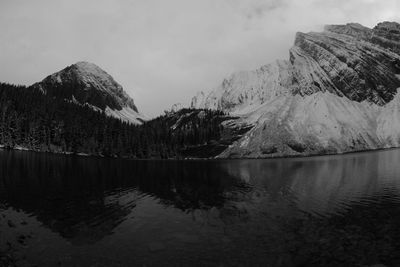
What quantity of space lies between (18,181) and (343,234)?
79.7 meters

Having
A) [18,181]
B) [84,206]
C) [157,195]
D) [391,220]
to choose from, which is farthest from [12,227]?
[391,220]

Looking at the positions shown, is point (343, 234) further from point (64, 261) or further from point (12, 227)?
point (12, 227)

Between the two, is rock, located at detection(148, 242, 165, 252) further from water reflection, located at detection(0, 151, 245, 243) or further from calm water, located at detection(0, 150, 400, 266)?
water reflection, located at detection(0, 151, 245, 243)

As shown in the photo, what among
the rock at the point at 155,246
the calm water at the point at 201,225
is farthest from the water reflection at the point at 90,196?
the rock at the point at 155,246

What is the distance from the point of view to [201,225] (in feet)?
170

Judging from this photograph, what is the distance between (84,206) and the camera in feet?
209

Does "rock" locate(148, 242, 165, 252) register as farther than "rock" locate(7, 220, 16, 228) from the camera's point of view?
No

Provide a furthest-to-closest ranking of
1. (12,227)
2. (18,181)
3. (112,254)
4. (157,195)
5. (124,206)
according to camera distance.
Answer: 1. (18,181)
2. (157,195)
3. (124,206)
4. (12,227)
5. (112,254)

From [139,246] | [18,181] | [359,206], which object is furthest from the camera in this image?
[18,181]

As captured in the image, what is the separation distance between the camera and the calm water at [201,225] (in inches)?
1484

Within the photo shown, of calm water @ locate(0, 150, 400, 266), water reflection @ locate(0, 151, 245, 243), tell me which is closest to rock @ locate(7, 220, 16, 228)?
calm water @ locate(0, 150, 400, 266)

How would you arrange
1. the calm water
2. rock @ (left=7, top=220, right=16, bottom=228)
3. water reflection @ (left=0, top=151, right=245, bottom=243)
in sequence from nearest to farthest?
the calm water, rock @ (left=7, top=220, right=16, bottom=228), water reflection @ (left=0, top=151, right=245, bottom=243)

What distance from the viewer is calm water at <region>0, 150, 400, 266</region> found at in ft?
124

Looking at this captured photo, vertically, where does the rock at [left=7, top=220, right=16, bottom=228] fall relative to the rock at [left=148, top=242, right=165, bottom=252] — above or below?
above
